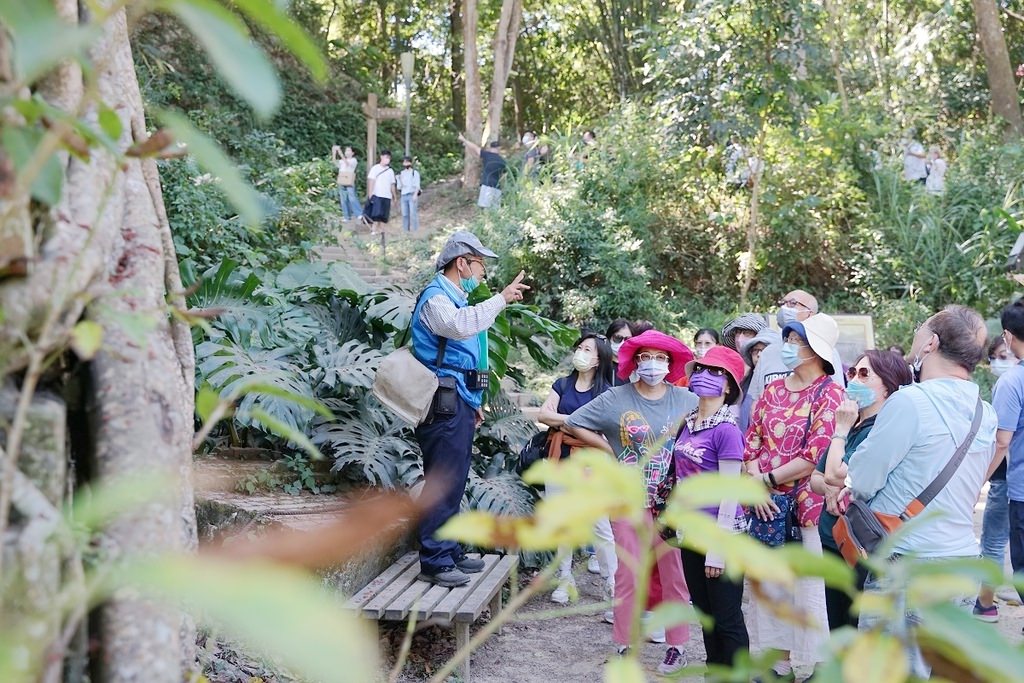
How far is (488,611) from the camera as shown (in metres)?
6.44

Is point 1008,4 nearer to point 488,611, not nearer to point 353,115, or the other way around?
point 353,115

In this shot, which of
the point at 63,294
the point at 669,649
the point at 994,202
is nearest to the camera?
the point at 63,294

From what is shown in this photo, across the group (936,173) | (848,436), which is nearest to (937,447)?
(848,436)

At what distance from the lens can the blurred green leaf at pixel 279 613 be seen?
675mm

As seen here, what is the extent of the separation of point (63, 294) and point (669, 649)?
198 inches

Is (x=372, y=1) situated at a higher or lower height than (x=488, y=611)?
higher

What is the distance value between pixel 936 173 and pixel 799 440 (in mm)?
15018

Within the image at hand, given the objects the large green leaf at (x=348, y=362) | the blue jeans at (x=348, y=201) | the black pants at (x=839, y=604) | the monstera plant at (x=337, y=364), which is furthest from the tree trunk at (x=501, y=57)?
the black pants at (x=839, y=604)

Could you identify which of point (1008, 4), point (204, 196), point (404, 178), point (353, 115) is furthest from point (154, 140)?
point (353, 115)

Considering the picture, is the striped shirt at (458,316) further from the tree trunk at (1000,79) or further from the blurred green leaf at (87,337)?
the tree trunk at (1000,79)

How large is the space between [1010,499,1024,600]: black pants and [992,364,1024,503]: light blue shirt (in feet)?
0.14

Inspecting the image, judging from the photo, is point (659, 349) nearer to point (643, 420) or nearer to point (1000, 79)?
point (643, 420)

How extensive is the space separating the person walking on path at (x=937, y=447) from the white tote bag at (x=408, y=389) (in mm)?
2197

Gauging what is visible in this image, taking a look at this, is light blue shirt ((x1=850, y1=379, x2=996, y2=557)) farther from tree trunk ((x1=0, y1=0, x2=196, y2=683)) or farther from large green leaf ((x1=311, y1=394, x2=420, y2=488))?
large green leaf ((x1=311, y1=394, x2=420, y2=488))
